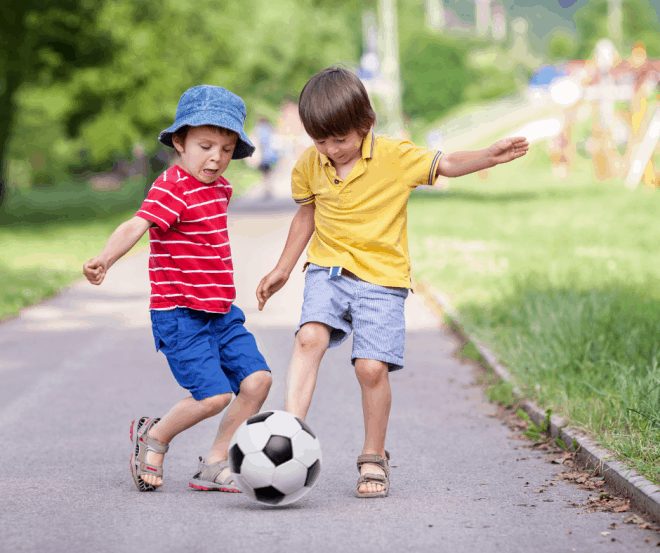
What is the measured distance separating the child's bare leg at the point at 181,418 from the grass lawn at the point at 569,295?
188 centimetres

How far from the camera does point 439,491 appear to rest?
611 cm

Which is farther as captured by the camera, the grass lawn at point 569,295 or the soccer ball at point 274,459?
the grass lawn at point 569,295

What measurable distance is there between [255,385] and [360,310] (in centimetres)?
58

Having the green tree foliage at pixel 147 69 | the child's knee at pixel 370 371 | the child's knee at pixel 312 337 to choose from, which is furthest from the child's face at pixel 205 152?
the green tree foliage at pixel 147 69

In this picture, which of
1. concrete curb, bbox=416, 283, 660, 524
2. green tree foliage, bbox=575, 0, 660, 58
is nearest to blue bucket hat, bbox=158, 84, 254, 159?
concrete curb, bbox=416, 283, 660, 524

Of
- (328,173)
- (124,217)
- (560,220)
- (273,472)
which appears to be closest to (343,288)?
(328,173)

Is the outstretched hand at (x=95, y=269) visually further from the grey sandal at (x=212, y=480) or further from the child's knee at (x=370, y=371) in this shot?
the child's knee at (x=370, y=371)

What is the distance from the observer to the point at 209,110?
233 inches

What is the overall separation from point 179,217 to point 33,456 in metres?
1.91

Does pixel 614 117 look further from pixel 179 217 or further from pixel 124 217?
pixel 179 217

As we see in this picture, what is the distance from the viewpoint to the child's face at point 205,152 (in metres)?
5.98

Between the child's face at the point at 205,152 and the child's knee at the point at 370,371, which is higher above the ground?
the child's face at the point at 205,152

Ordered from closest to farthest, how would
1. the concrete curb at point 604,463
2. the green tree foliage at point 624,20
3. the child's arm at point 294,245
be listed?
1. the concrete curb at point 604,463
2. the child's arm at point 294,245
3. the green tree foliage at point 624,20

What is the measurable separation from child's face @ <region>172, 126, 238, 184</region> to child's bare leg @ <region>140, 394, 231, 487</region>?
0.99m
